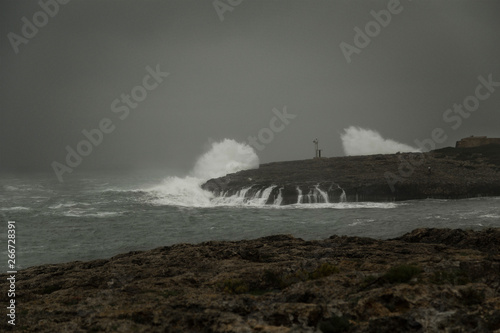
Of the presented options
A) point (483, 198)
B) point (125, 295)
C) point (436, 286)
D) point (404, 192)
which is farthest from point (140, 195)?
point (436, 286)

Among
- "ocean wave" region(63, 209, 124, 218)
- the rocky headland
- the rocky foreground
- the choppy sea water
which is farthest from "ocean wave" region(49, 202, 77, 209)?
the rocky foreground

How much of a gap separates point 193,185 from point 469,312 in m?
66.7

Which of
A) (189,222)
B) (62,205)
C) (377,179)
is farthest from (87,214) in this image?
(377,179)

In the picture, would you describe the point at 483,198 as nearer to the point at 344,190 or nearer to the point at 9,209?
the point at 344,190

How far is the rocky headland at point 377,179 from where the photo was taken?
5056 cm

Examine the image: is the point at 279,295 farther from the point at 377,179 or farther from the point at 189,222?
the point at 377,179

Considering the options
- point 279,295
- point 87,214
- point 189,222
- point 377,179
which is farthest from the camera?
point 377,179

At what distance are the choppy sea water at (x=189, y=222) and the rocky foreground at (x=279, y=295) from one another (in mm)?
13384

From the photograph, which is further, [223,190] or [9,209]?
[223,190]

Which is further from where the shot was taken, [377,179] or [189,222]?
[377,179]

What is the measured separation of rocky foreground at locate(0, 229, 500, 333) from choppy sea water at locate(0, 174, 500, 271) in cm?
1338

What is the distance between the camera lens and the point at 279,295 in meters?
9.38

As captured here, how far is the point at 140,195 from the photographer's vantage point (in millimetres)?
63906

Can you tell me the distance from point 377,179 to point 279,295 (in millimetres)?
48484
